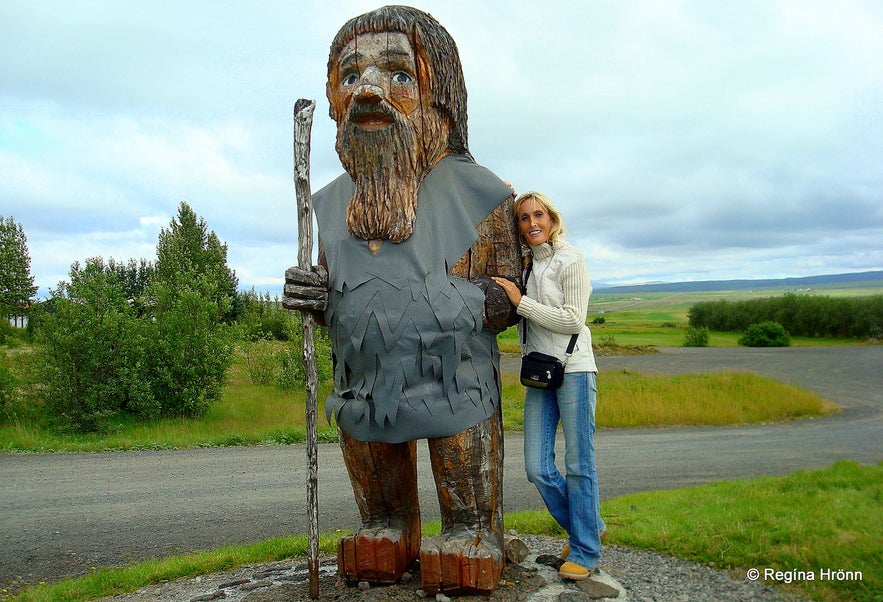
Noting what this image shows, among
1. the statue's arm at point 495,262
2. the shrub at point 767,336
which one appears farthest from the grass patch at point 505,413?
the shrub at point 767,336

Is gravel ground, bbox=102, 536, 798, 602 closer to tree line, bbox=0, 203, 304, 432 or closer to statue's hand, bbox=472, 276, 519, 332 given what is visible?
statue's hand, bbox=472, 276, 519, 332

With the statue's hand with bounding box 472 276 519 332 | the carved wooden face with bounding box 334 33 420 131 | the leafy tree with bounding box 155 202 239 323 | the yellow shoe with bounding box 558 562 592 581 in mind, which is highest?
the leafy tree with bounding box 155 202 239 323

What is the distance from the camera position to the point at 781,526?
4152 millimetres

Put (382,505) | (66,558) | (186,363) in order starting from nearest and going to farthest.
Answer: (382,505), (66,558), (186,363)

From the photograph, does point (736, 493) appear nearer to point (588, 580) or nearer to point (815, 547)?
point (815, 547)

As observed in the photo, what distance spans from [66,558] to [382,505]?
116 inches

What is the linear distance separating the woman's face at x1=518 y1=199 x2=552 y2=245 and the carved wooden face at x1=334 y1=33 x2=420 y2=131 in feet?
2.32

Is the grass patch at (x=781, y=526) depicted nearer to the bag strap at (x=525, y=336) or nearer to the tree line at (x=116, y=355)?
the bag strap at (x=525, y=336)

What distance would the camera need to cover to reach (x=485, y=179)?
3.22 meters

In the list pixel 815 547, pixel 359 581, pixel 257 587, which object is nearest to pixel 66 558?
pixel 257 587

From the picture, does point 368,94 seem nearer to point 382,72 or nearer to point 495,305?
point 382,72

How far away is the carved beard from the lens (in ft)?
9.75

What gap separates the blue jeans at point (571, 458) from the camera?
3176 millimetres

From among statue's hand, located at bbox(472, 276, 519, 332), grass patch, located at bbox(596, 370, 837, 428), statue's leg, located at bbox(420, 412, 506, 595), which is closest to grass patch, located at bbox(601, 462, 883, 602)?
statue's leg, located at bbox(420, 412, 506, 595)
